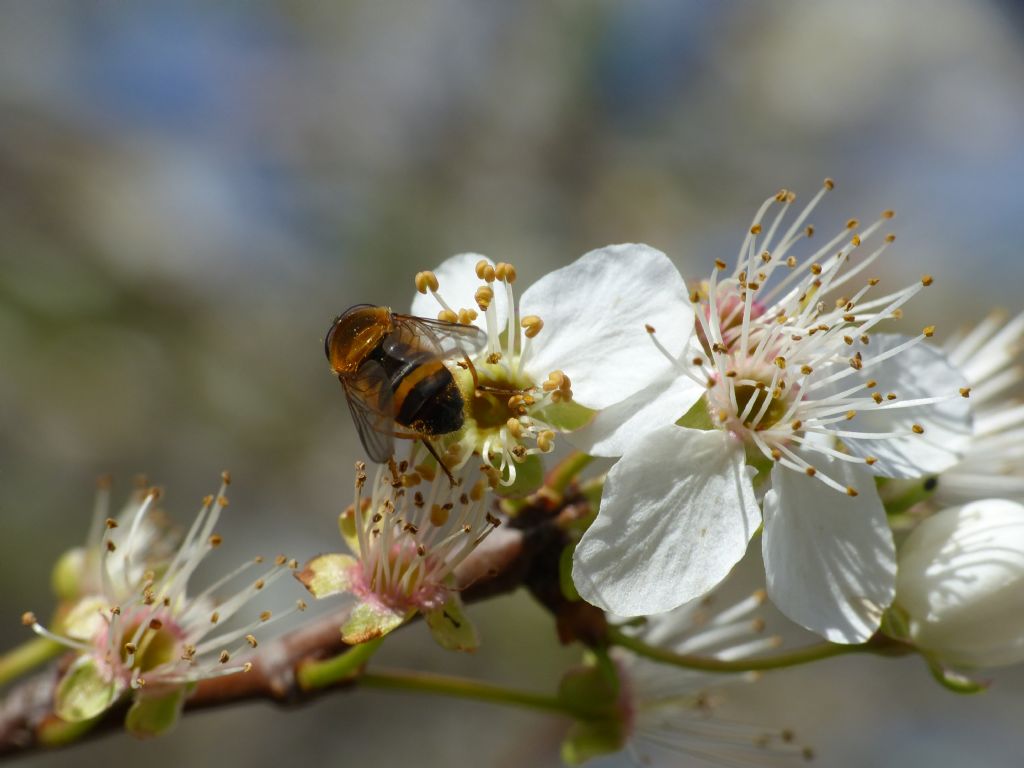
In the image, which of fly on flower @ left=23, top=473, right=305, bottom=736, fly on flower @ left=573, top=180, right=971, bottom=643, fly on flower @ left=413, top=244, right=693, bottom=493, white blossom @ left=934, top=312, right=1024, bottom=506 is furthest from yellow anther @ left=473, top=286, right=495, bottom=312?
white blossom @ left=934, top=312, right=1024, bottom=506

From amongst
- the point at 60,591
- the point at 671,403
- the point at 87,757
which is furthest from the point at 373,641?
the point at 87,757

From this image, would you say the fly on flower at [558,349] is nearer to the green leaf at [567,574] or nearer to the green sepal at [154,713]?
the green leaf at [567,574]

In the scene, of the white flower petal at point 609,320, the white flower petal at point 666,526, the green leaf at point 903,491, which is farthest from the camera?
the green leaf at point 903,491

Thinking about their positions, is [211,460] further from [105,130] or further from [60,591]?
[60,591]

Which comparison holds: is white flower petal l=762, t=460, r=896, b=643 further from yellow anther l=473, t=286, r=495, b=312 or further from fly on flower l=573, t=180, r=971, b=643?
yellow anther l=473, t=286, r=495, b=312

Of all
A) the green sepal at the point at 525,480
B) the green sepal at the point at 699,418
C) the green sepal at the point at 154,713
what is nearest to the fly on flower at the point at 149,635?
the green sepal at the point at 154,713

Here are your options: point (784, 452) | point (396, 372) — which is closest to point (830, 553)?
point (784, 452)

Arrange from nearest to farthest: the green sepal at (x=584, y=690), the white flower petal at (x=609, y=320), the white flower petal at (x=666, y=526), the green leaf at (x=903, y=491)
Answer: the white flower petal at (x=666, y=526)
the white flower petal at (x=609, y=320)
the green leaf at (x=903, y=491)
the green sepal at (x=584, y=690)

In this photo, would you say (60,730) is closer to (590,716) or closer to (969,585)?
(590,716)
